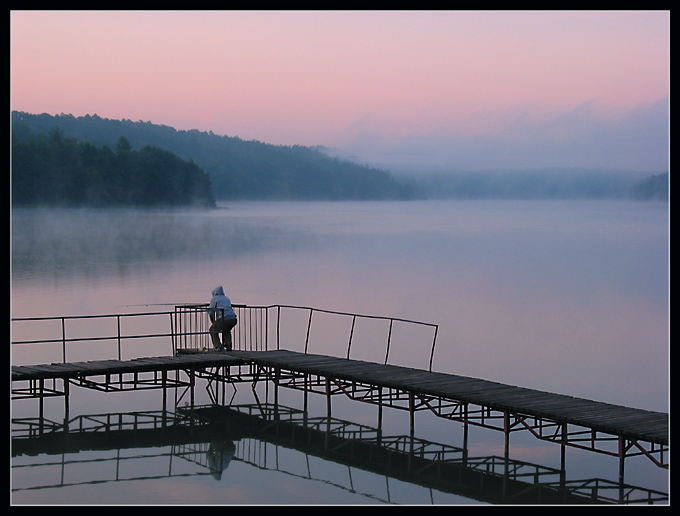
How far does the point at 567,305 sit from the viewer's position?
34688 mm

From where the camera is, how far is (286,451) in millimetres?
13633

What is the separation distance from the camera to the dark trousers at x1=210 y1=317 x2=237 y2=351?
16625 millimetres

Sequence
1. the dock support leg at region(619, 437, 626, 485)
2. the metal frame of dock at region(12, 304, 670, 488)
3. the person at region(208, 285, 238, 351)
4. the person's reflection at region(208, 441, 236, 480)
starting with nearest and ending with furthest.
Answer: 1. the dock support leg at region(619, 437, 626, 485)
2. the metal frame of dock at region(12, 304, 670, 488)
3. the person's reflection at region(208, 441, 236, 480)
4. the person at region(208, 285, 238, 351)

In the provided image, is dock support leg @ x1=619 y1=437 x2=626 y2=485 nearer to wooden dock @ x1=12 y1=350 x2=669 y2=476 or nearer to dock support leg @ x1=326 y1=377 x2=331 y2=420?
wooden dock @ x1=12 y1=350 x2=669 y2=476

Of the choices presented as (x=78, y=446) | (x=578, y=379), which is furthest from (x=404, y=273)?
(x=78, y=446)

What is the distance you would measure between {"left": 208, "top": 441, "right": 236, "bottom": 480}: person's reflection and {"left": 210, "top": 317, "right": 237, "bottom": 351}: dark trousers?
290 cm

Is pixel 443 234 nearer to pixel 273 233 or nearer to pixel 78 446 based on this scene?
pixel 273 233

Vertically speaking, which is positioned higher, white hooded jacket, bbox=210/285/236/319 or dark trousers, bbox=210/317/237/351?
white hooded jacket, bbox=210/285/236/319

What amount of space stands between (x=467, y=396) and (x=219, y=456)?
3418 millimetres

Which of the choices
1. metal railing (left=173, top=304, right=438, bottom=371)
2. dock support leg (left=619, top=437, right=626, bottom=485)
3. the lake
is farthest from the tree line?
dock support leg (left=619, top=437, right=626, bottom=485)

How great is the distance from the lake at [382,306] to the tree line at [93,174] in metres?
24.9

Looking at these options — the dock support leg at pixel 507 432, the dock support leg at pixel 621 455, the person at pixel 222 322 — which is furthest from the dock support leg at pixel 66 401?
the dock support leg at pixel 621 455

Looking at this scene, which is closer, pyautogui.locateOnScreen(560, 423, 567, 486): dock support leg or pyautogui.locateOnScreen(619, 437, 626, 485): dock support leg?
pyautogui.locateOnScreen(619, 437, 626, 485): dock support leg

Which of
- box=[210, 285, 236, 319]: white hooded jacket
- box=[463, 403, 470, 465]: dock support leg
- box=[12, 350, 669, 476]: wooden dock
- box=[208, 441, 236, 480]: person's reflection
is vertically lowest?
box=[208, 441, 236, 480]: person's reflection
